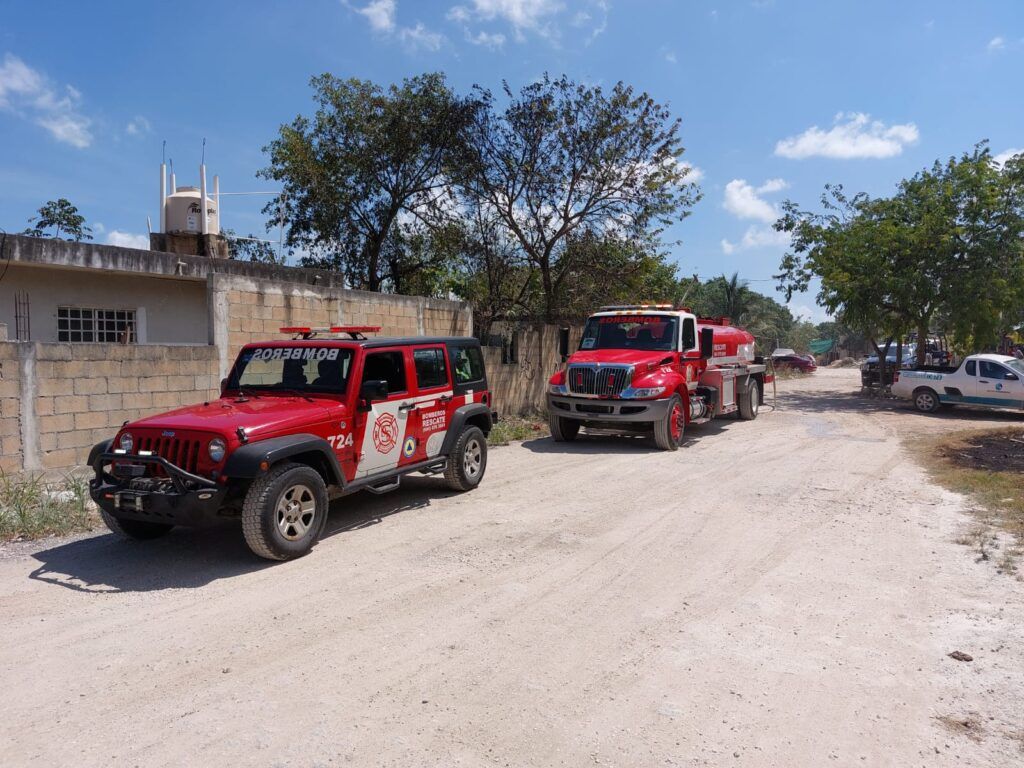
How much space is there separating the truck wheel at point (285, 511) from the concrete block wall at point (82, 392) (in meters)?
4.42

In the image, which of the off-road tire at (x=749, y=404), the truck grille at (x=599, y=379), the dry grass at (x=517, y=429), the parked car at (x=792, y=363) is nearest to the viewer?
the truck grille at (x=599, y=379)

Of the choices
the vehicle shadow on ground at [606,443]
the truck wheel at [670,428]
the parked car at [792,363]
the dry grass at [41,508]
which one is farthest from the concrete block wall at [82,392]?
the parked car at [792,363]

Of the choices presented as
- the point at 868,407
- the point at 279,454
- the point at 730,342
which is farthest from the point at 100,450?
the point at 868,407

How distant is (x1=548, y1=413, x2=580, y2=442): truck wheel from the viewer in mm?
13016

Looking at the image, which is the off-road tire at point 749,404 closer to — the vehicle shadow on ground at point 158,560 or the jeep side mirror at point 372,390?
the vehicle shadow on ground at point 158,560

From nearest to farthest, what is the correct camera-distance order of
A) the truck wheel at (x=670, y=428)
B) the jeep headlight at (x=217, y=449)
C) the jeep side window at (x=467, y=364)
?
the jeep headlight at (x=217, y=449) → the jeep side window at (x=467, y=364) → the truck wheel at (x=670, y=428)

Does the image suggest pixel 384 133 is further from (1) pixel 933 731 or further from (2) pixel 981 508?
(1) pixel 933 731

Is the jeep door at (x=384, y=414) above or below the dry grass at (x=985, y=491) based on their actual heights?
above

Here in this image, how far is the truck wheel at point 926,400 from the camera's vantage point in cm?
1848

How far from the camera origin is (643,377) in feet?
40.1

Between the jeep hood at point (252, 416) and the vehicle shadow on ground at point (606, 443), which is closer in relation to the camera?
the jeep hood at point (252, 416)

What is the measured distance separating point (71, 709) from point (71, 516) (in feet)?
13.6

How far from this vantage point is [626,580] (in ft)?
18.4

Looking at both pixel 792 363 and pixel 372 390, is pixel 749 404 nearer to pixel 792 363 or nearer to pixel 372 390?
pixel 372 390
